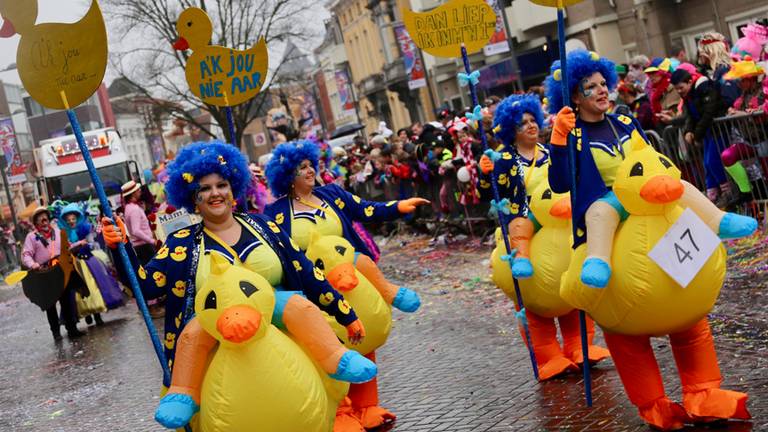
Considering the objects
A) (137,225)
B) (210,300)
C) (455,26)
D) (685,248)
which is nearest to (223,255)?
(210,300)

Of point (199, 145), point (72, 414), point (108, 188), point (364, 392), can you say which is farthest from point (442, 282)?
point (108, 188)

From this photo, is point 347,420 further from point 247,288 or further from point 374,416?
point 247,288

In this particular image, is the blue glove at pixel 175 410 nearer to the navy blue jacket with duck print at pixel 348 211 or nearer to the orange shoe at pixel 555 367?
the navy blue jacket with duck print at pixel 348 211

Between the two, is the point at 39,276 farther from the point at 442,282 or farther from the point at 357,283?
the point at 357,283

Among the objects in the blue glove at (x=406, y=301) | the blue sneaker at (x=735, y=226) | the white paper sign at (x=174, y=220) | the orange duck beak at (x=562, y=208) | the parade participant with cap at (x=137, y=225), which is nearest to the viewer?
the blue sneaker at (x=735, y=226)

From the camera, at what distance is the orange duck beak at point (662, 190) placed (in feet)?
17.9

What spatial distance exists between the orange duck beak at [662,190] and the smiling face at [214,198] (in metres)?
2.06

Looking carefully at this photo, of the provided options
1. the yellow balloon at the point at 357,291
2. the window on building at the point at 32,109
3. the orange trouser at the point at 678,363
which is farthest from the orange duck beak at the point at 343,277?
the window on building at the point at 32,109

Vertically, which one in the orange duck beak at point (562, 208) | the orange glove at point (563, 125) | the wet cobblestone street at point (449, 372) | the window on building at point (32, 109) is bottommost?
the wet cobblestone street at point (449, 372)

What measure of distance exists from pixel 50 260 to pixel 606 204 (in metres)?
11.8

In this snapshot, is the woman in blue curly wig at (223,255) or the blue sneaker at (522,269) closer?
the woman in blue curly wig at (223,255)

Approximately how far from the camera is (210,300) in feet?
16.9

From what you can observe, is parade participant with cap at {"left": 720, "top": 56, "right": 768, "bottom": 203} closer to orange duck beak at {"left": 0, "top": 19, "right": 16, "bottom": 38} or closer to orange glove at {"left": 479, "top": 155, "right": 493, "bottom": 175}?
orange glove at {"left": 479, "top": 155, "right": 493, "bottom": 175}

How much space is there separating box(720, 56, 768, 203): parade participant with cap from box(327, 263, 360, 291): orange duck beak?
17.0 ft
